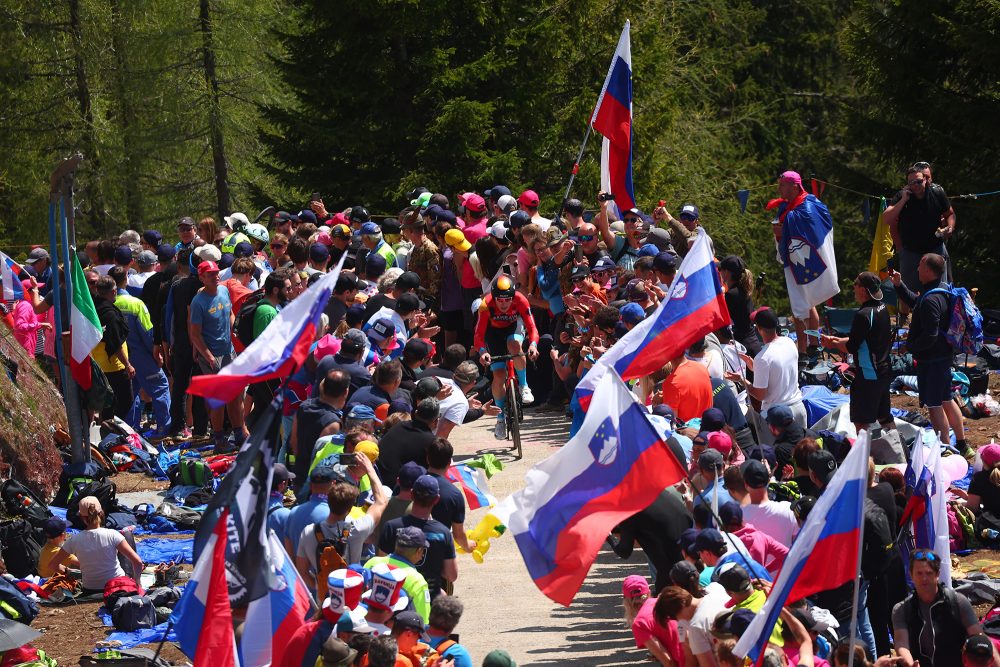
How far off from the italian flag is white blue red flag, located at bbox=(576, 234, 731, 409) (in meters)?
5.98

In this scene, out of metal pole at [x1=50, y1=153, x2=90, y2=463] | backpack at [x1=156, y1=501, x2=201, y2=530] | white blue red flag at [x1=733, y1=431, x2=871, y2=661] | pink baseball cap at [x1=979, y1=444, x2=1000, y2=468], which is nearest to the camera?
white blue red flag at [x1=733, y1=431, x2=871, y2=661]

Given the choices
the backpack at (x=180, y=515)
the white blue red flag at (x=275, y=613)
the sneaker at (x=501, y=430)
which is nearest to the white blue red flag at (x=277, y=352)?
the white blue red flag at (x=275, y=613)

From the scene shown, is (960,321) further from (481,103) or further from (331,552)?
(481,103)

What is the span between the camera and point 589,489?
8523 millimetres

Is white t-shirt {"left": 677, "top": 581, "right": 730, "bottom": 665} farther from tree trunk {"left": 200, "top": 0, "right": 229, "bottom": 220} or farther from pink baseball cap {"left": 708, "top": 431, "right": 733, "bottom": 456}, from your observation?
tree trunk {"left": 200, "top": 0, "right": 229, "bottom": 220}

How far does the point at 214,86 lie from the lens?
32438 mm

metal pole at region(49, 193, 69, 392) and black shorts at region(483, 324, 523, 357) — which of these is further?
black shorts at region(483, 324, 523, 357)

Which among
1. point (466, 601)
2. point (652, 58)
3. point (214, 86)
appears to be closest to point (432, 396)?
point (466, 601)

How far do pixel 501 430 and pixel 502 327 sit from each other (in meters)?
1.13

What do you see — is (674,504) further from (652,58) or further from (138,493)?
(652,58)

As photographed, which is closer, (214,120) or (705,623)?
(705,623)

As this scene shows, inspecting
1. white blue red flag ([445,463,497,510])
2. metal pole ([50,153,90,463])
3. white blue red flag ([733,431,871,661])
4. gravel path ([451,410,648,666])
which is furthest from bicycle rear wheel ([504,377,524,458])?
white blue red flag ([733,431,871,661])

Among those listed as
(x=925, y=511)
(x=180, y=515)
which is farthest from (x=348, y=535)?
(x=180, y=515)

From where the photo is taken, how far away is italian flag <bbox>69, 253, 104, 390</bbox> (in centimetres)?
1424
